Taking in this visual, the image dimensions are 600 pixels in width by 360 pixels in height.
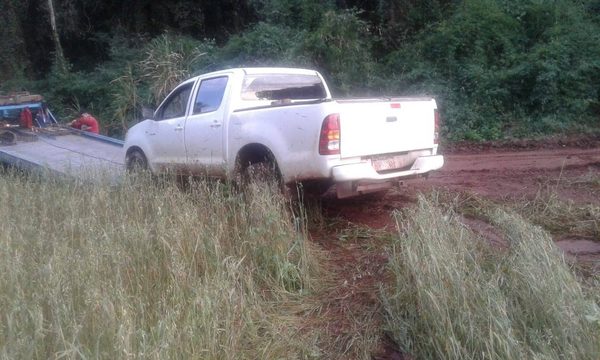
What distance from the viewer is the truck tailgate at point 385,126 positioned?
24.0 ft

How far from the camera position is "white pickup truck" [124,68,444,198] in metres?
7.30

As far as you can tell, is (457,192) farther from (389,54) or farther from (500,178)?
(389,54)

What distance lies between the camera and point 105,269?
17.7 feet

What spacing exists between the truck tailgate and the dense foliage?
658 centimetres

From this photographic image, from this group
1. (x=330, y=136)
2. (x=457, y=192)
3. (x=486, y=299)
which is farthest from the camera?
(x=457, y=192)

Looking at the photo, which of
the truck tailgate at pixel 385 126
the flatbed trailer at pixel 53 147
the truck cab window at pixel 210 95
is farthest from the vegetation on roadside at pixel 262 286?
the flatbed trailer at pixel 53 147

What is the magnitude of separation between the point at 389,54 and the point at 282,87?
9.32 meters

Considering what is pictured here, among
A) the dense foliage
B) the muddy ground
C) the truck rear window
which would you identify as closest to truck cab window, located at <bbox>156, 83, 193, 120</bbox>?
the truck rear window

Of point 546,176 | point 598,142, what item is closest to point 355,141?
point 546,176

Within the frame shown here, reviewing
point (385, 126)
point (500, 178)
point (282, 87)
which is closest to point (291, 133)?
point (385, 126)

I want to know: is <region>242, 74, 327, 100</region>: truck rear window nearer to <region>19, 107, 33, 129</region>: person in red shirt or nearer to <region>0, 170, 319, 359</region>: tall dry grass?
<region>0, 170, 319, 359</region>: tall dry grass

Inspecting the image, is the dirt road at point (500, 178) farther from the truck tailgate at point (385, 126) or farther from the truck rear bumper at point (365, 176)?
the truck tailgate at point (385, 126)

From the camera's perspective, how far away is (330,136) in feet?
23.7

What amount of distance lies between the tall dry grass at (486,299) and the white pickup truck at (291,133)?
1653 millimetres
